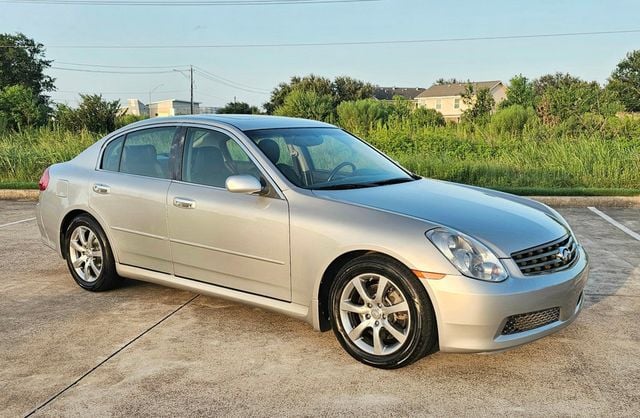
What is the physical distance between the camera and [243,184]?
412cm

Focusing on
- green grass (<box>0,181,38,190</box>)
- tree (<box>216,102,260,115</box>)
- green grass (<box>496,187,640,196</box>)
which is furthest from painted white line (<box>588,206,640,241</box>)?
tree (<box>216,102,260,115</box>)

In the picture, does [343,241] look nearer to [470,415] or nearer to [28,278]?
[470,415]

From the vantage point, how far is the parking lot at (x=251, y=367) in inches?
128

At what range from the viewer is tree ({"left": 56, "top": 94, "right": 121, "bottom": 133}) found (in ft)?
72.9

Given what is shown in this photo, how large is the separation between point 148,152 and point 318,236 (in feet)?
6.70

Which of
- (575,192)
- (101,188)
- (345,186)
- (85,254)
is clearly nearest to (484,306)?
(345,186)

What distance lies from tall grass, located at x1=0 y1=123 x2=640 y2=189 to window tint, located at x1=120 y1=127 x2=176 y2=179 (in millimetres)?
8337

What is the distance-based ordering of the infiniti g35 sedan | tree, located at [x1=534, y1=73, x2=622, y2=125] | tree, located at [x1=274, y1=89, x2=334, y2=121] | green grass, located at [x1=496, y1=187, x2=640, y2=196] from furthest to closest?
1. tree, located at [x1=274, y1=89, x2=334, y2=121]
2. tree, located at [x1=534, y1=73, x2=622, y2=125]
3. green grass, located at [x1=496, y1=187, x2=640, y2=196]
4. the infiniti g35 sedan

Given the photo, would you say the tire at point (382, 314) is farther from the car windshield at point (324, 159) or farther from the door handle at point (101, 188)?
the door handle at point (101, 188)

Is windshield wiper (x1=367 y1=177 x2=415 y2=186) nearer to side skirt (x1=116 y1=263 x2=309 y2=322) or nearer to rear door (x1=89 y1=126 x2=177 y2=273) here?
side skirt (x1=116 y1=263 x2=309 y2=322)

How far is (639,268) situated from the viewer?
244 inches

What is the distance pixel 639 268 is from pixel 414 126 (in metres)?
13.9

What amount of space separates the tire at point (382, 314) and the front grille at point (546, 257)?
24.2 inches

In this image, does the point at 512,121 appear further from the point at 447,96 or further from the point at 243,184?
the point at 447,96
